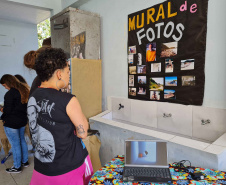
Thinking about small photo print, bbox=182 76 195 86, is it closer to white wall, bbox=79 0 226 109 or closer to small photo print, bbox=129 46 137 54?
white wall, bbox=79 0 226 109

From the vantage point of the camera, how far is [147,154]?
127 cm

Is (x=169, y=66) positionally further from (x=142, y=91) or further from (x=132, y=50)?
(x=132, y=50)

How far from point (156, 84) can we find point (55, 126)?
142cm

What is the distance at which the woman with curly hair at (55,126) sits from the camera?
1032 millimetres

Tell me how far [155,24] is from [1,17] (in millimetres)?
4142

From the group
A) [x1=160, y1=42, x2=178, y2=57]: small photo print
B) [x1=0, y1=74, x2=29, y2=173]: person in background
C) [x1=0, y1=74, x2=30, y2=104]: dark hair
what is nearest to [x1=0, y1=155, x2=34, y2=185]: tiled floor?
[x1=0, y1=74, x2=29, y2=173]: person in background

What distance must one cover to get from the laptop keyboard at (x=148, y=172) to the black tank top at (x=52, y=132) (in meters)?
0.33

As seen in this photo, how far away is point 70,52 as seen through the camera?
2.61m

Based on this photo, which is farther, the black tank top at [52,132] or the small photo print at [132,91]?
the small photo print at [132,91]

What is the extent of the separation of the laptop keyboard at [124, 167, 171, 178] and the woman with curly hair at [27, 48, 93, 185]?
31 centimetres

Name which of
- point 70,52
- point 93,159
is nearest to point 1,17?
point 70,52

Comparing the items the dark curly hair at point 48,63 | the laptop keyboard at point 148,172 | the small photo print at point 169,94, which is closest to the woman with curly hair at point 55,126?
the dark curly hair at point 48,63

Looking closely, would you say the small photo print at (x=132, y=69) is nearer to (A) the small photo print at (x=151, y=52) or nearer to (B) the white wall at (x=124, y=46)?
(B) the white wall at (x=124, y=46)

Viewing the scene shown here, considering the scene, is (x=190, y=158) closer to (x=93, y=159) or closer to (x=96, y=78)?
(x=93, y=159)
